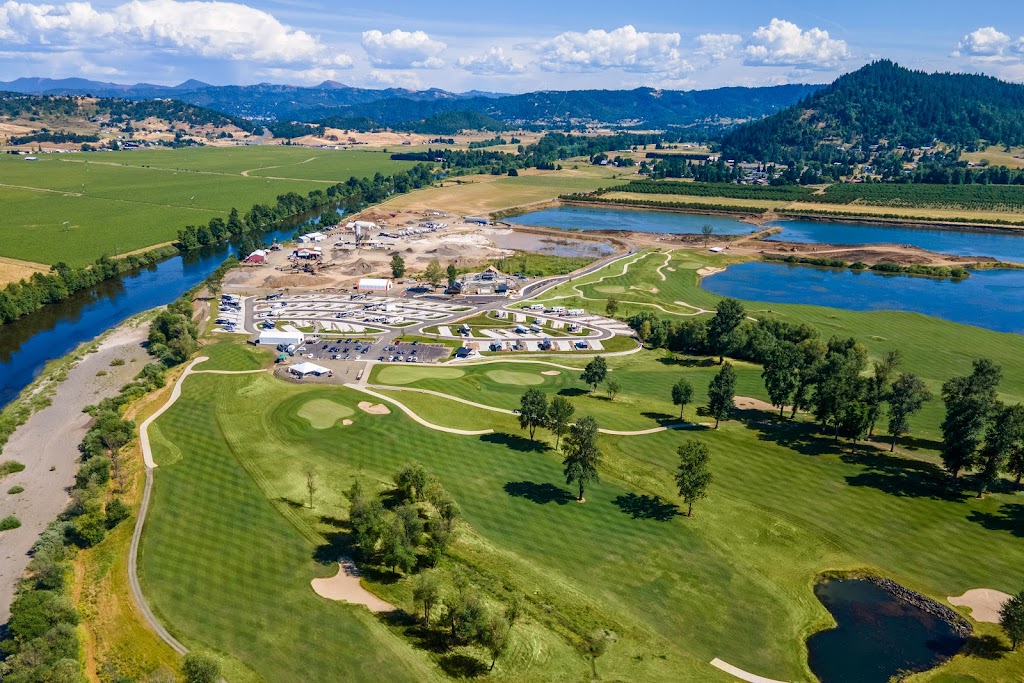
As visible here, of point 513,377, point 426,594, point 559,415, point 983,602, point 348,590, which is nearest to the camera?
point 426,594

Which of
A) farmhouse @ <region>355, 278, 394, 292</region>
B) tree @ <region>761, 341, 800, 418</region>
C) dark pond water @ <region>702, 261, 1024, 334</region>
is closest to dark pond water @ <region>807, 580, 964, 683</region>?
tree @ <region>761, 341, 800, 418</region>

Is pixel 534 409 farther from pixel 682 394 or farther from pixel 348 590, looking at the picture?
pixel 348 590

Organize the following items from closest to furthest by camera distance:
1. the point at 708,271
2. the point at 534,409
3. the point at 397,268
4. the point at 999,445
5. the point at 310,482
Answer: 1. the point at 999,445
2. the point at 310,482
3. the point at 534,409
4. the point at 397,268
5. the point at 708,271

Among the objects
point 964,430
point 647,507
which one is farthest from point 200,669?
point 964,430

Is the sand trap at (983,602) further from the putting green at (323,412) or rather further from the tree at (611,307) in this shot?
the tree at (611,307)

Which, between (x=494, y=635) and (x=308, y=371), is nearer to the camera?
(x=494, y=635)

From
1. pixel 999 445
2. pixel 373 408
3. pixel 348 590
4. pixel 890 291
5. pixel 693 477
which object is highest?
pixel 890 291
